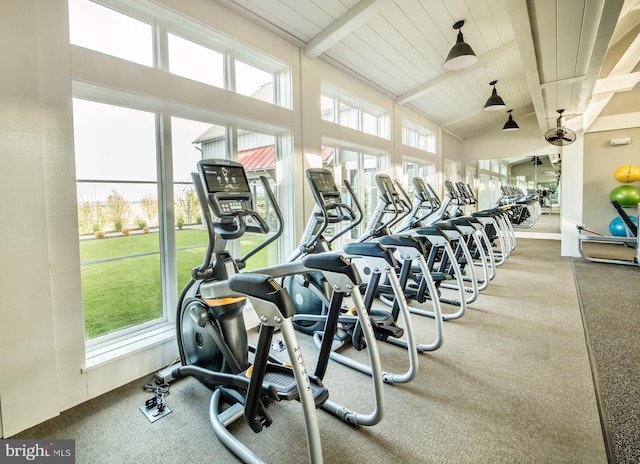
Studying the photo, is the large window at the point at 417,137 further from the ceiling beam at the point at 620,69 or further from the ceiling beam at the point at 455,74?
the ceiling beam at the point at 620,69

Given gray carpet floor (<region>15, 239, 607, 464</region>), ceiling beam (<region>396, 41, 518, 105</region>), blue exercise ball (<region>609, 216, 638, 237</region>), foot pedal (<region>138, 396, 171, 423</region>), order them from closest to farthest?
gray carpet floor (<region>15, 239, 607, 464</region>) → foot pedal (<region>138, 396, 171, 423</region>) → ceiling beam (<region>396, 41, 518, 105</region>) → blue exercise ball (<region>609, 216, 638, 237</region>)

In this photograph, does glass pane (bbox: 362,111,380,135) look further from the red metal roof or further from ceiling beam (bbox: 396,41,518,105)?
the red metal roof

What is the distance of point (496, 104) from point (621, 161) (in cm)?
382

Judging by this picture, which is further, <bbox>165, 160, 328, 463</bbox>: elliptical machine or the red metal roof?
the red metal roof

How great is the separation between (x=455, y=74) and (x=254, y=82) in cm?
357

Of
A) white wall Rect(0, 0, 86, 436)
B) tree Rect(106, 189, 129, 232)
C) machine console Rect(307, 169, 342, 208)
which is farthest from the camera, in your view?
machine console Rect(307, 169, 342, 208)

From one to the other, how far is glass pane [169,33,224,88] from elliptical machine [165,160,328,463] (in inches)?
50.1

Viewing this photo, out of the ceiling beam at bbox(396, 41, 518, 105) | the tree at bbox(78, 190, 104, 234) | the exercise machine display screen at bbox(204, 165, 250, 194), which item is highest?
the ceiling beam at bbox(396, 41, 518, 105)

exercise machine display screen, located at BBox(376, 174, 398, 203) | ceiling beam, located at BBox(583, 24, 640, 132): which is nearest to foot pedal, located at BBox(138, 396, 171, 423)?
exercise machine display screen, located at BBox(376, 174, 398, 203)

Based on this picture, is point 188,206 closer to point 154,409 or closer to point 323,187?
point 323,187

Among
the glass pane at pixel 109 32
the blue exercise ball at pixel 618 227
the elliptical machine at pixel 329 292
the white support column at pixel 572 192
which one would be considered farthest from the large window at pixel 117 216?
the blue exercise ball at pixel 618 227

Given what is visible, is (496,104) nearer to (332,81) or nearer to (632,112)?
(332,81)

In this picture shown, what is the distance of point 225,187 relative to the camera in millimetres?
2002

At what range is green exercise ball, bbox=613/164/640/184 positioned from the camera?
668 cm
